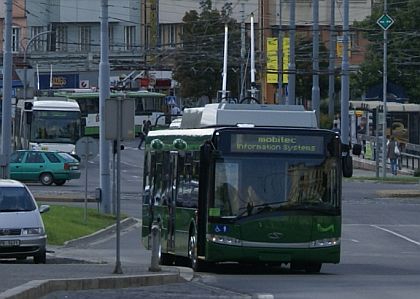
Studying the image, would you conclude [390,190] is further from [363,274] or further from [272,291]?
[272,291]

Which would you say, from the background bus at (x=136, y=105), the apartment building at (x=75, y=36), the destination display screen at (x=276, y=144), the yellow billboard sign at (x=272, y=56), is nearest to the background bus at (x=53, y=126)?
the yellow billboard sign at (x=272, y=56)

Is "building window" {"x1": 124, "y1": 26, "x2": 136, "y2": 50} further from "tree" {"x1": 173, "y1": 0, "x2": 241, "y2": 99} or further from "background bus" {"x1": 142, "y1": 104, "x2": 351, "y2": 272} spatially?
"background bus" {"x1": 142, "y1": 104, "x2": 351, "y2": 272}

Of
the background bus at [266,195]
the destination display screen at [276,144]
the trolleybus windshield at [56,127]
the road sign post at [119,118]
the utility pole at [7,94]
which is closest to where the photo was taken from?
the road sign post at [119,118]

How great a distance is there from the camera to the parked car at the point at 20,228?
24.6 m

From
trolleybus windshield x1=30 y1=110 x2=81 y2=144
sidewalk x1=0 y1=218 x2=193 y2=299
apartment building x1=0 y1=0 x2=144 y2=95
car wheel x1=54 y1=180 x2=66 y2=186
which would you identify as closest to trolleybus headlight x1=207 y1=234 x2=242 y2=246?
sidewalk x1=0 y1=218 x2=193 y2=299

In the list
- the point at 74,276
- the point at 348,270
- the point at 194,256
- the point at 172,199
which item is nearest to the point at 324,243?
the point at 194,256

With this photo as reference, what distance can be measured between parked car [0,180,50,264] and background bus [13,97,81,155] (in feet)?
133

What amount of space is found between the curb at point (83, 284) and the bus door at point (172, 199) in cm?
376

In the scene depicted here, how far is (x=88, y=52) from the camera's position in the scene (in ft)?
295

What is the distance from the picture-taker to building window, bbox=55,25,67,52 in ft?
297

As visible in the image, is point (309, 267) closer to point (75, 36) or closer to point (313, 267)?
A: point (313, 267)

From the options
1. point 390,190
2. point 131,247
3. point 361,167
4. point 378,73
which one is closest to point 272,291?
point 131,247

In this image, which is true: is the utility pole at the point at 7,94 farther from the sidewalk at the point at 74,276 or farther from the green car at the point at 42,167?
the green car at the point at 42,167

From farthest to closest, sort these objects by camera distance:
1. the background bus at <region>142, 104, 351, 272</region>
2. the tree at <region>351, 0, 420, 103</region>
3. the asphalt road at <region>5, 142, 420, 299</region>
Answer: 1. the tree at <region>351, 0, 420, 103</region>
2. the background bus at <region>142, 104, 351, 272</region>
3. the asphalt road at <region>5, 142, 420, 299</region>
